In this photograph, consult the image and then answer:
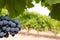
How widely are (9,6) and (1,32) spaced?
0.55 meters

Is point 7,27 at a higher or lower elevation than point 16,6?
lower

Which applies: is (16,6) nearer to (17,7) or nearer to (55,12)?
(17,7)

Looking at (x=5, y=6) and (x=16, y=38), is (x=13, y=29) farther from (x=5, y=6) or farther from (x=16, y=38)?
(x=16, y=38)

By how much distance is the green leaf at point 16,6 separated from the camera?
0.56 m

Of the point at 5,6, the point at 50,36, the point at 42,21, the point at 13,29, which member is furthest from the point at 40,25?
the point at 5,6

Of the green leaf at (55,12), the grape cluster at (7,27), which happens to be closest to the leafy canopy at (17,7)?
the green leaf at (55,12)

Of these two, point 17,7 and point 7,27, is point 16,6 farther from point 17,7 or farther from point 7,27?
point 7,27

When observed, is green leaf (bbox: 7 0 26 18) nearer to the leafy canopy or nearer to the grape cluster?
the leafy canopy

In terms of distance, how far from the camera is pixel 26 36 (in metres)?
4.05

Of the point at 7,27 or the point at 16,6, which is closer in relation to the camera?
the point at 16,6

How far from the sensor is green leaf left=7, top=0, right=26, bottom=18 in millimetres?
556

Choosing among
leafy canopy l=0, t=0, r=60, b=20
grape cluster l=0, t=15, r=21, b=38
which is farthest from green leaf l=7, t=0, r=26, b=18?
grape cluster l=0, t=15, r=21, b=38

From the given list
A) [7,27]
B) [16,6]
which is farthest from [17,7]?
[7,27]

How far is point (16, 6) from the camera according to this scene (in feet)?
1.85
